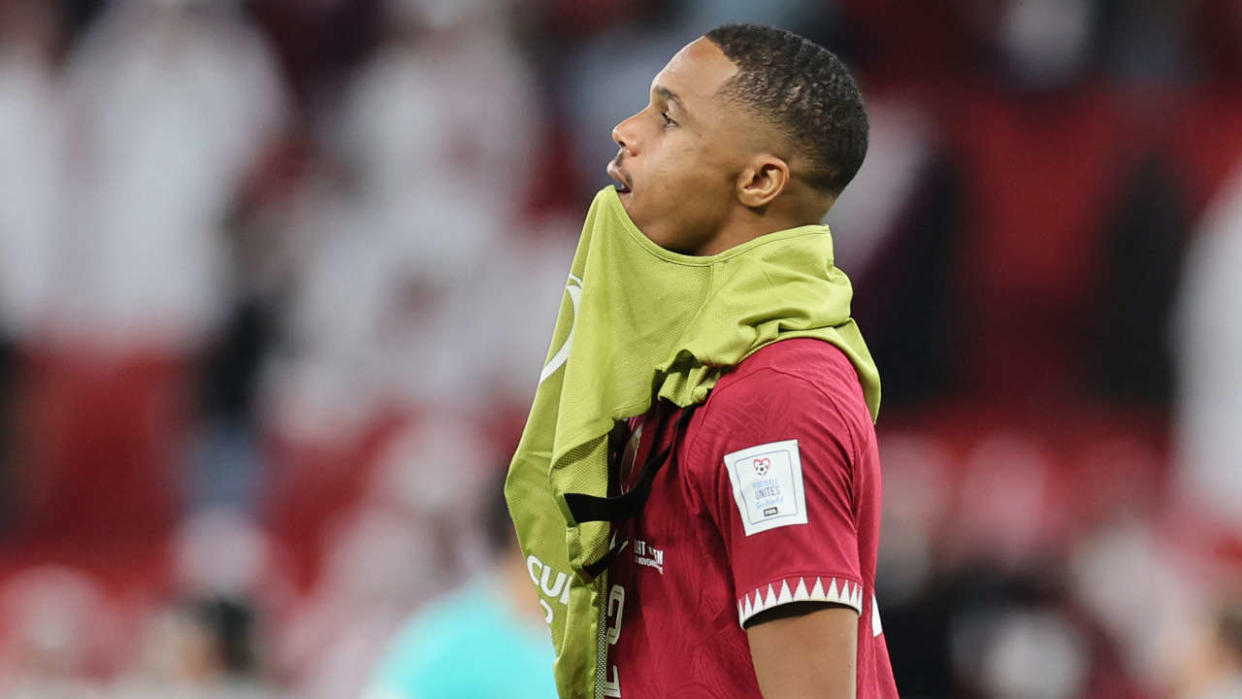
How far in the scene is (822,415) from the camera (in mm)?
1994

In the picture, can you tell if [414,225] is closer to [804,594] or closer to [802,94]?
[802,94]

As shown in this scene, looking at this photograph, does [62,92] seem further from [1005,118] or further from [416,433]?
[1005,118]

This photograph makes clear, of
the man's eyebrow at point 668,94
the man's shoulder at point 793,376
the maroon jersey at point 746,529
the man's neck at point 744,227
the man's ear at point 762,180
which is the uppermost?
the man's eyebrow at point 668,94

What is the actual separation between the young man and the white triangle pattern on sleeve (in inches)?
1.1

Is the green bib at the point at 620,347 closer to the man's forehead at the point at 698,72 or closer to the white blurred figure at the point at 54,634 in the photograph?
the man's forehead at the point at 698,72

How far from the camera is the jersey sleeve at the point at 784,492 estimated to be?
1.95 m

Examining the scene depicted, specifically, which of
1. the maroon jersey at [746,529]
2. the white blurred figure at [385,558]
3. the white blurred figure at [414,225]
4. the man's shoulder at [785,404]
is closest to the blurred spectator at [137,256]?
the white blurred figure at [414,225]

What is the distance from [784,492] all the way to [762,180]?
44 cm

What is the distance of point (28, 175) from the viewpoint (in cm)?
760

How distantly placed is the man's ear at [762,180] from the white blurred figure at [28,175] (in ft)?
19.8

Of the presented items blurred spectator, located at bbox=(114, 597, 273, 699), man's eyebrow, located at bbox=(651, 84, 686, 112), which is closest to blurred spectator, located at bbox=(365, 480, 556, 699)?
man's eyebrow, located at bbox=(651, 84, 686, 112)

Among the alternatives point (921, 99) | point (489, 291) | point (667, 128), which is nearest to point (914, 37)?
point (921, 99)

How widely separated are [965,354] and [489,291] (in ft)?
6.99

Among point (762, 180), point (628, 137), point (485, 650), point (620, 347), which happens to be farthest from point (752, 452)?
point (485, 650)
